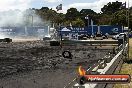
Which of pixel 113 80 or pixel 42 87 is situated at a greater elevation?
pixel 113 80

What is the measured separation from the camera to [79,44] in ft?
175

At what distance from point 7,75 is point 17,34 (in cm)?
9571

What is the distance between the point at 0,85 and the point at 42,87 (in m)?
1.86

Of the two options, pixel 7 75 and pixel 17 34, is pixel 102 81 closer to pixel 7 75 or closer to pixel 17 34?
pixel 7 75

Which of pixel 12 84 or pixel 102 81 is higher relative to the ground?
pixel 102 81

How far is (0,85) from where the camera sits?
15.0 metres

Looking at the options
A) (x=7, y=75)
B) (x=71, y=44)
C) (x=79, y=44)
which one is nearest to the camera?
(x=7, y=75)

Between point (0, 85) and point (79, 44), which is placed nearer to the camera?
point (0, 85)

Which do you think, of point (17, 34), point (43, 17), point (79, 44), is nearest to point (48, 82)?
point (79, 44)

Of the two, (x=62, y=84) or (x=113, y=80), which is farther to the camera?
(x=62, y=84)

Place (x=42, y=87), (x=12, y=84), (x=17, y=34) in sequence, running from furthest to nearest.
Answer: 1. (x=17, y=34)
2. (x=12, y=84)
3. (x=42, y=87)

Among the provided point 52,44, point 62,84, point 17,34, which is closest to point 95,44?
point 52,44

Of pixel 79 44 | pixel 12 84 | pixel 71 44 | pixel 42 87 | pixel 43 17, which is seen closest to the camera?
pixel 42 87

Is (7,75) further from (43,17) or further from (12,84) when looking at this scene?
(43,17)
